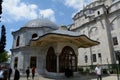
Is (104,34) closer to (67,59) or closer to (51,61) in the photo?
(67,59)

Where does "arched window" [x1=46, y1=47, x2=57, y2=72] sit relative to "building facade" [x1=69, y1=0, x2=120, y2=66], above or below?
below

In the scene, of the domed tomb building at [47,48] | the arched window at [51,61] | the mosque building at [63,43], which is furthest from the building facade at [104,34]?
the arched window at [51,61]

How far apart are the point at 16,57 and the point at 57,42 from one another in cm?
853

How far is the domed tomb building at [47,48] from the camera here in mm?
16750

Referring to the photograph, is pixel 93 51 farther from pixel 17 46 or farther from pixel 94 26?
pixel 17 46

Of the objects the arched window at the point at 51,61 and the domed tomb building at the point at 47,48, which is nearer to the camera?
the domed tomb building at the point at 47,48

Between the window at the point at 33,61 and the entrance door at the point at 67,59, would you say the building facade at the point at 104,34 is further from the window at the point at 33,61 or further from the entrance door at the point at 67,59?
the window at the point at 33,61

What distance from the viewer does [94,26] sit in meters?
33.2

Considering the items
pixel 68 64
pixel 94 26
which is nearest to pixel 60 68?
pixel 68 64

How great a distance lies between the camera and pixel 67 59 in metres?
18.1

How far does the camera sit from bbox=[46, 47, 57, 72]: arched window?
17878 millimetres

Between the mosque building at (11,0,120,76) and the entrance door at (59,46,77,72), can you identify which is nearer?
the mosque building at (11,0,120,76)

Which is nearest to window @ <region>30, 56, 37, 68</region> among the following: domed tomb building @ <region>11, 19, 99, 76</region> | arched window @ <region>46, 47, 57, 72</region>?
domed tomb building @ <region>11, 19, 99, 76</region>

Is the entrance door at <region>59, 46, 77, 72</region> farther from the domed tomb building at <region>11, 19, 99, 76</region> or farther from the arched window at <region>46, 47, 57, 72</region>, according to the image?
the arched window at <region>46, 47, 57, 72</region>
